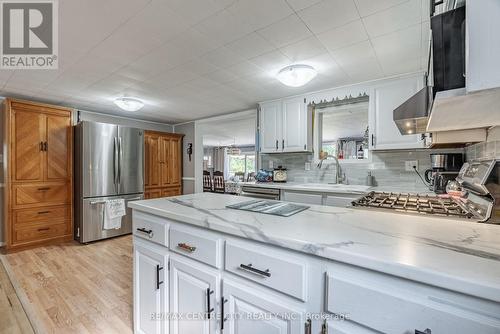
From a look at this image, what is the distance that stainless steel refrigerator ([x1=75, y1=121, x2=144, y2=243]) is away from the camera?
10.9 feet

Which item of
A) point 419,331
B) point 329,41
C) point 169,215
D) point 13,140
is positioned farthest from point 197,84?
point 419,331

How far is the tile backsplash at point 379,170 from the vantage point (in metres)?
2.64

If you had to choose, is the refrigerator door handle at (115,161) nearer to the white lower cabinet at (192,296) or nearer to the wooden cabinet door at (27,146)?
the wooden cabinet door at (27,146)

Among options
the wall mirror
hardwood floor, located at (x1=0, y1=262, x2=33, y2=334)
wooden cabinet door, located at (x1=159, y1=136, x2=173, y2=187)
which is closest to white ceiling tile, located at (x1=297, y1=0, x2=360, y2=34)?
the wall mirror

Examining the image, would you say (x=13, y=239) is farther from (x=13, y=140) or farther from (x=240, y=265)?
(x=240, y=265)

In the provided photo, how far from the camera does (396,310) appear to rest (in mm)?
597

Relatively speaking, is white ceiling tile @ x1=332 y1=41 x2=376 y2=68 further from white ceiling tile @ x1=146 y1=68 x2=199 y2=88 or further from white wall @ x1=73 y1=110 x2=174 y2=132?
white wall @ x1=73 y1=110 x2=174 y2=132

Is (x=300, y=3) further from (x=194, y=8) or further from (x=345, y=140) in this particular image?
(x=345, y=140)

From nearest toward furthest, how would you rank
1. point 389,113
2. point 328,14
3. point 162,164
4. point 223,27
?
point 328,14 < point 223,27 < point 389,113 < point 162,164

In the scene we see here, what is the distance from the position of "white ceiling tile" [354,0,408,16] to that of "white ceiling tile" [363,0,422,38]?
4 cm

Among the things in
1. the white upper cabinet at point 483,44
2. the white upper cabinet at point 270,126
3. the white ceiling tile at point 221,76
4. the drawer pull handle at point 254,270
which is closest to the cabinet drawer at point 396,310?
the drawer pull handle at point 254,270

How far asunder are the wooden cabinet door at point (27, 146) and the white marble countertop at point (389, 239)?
10.4 feet

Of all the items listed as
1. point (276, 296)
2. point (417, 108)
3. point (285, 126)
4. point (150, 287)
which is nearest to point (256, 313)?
point (276, 296)

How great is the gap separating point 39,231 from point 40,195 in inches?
19.9
